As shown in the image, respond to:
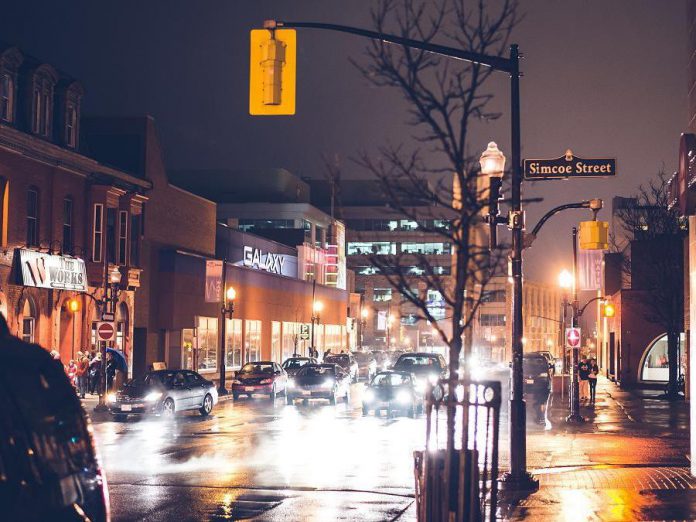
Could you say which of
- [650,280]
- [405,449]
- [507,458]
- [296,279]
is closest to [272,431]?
[405,449]

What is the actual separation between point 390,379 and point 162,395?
297 inches

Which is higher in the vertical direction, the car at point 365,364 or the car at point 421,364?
the car at point 421,364

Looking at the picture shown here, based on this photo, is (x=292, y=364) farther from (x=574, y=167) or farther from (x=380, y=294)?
(x=380, y=294)

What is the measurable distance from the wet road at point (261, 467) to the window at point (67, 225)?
12.5 meters

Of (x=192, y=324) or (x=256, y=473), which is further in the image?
(x=192, y=324)

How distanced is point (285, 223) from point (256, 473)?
9416 cm

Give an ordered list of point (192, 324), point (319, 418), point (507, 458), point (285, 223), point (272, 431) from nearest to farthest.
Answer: point (507, 458) → point (272, 431) → point (319, 418) → point (192, 324) → point (285, 223)

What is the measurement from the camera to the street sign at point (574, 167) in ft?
53.2

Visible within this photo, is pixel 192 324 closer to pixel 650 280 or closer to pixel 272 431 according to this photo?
pixel 650 280

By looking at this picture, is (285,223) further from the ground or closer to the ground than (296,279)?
further from the ground

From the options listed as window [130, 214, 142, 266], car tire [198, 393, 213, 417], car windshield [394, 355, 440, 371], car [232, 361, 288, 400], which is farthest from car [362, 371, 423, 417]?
window [130, 214, 142, 266]

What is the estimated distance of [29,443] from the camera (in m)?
5.44

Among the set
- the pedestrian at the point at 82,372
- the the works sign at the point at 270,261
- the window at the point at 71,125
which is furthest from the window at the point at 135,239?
the the works sign at the point at 270,261

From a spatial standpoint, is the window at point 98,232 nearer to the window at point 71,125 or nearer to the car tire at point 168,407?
the window at point 71,125
